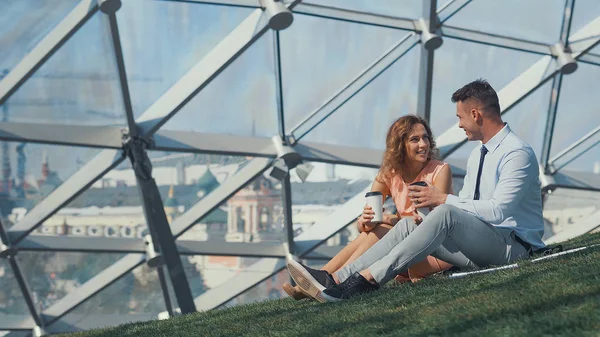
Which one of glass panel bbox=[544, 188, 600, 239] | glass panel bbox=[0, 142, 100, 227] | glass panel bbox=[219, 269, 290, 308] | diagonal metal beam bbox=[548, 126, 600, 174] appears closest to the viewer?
glass panel bbox=[0, 142, 100, 227]

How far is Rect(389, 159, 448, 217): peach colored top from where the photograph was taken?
7.32 meters

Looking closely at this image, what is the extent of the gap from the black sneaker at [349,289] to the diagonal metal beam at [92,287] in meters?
9.44

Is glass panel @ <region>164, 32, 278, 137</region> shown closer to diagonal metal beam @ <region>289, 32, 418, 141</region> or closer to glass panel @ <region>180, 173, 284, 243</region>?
diagonal metal beam @ <region>289, 32, 418, 141</region>

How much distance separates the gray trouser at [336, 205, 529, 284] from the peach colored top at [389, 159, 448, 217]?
50 cm

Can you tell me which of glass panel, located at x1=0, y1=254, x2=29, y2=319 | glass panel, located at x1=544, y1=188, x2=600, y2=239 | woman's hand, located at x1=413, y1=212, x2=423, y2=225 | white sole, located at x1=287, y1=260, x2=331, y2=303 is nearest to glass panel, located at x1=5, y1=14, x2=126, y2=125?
glass panel, located at x1=0, y1=254, x2=29, y2=319

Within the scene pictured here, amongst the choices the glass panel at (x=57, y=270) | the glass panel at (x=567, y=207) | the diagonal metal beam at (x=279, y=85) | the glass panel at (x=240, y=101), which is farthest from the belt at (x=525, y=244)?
the glass panel at (x=567, y=207)

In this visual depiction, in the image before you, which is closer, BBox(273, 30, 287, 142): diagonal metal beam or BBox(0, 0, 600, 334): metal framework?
BBox(0, 0, 600, 334): metal framework

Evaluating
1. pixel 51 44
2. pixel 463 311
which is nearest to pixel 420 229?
pixel 463 311

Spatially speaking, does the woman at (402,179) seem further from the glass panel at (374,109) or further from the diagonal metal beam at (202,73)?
the glass panel at (374,109)

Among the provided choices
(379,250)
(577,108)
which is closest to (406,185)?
(379,250)

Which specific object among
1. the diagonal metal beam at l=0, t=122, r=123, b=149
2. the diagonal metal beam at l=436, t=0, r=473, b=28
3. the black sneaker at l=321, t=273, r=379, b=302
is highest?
the diagonal metal beam at l=436, t=0, r=473, b=28

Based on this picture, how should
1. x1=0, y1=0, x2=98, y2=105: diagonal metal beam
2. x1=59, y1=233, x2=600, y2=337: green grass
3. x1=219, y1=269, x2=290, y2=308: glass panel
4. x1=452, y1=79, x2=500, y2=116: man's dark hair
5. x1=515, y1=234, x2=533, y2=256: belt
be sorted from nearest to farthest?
x1=59, y1=233, x2=600, y2=337: green grass → x1=452, y1=79, x2=500, y2=116: man's dark hair → x1=515, y1=234, x2=533, y2=256: belt → x1=0, y1=0, x2=98, y2=105: diagonal metal beam → x1=219, y1=269, x2=290, y2=308: glass panel

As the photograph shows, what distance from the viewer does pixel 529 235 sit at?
273 inches

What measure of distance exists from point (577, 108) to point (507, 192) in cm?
1002
